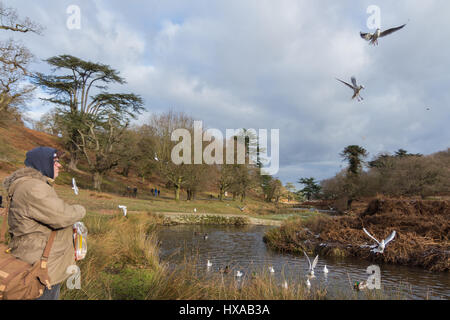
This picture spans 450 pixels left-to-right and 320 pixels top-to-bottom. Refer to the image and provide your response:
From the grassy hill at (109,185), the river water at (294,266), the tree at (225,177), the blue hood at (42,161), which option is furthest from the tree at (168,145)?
the blue hood at (42,161)

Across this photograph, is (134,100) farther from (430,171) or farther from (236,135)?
(430,171)

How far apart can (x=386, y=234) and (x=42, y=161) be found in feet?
49.9

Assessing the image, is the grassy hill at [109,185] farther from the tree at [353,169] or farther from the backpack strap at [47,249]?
the backpack strap at [47,249]

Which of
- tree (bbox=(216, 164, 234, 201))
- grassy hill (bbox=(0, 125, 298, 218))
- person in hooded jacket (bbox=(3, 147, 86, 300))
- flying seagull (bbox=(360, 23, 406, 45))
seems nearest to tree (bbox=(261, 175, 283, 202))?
grassy hill (bbox=(0, 125, 298, 218))

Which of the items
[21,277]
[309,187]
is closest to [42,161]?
[21,277]

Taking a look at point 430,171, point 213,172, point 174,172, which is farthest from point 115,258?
point 430,171

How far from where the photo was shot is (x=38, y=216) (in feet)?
7.88

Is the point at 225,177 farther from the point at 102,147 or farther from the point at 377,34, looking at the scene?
the point at 377,34

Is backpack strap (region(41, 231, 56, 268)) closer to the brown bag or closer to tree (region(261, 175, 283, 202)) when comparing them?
the brown bag

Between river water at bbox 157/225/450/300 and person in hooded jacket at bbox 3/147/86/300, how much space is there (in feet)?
13.0

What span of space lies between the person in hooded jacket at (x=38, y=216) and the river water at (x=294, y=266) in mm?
3959

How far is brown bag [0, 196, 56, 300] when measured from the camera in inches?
87.4
